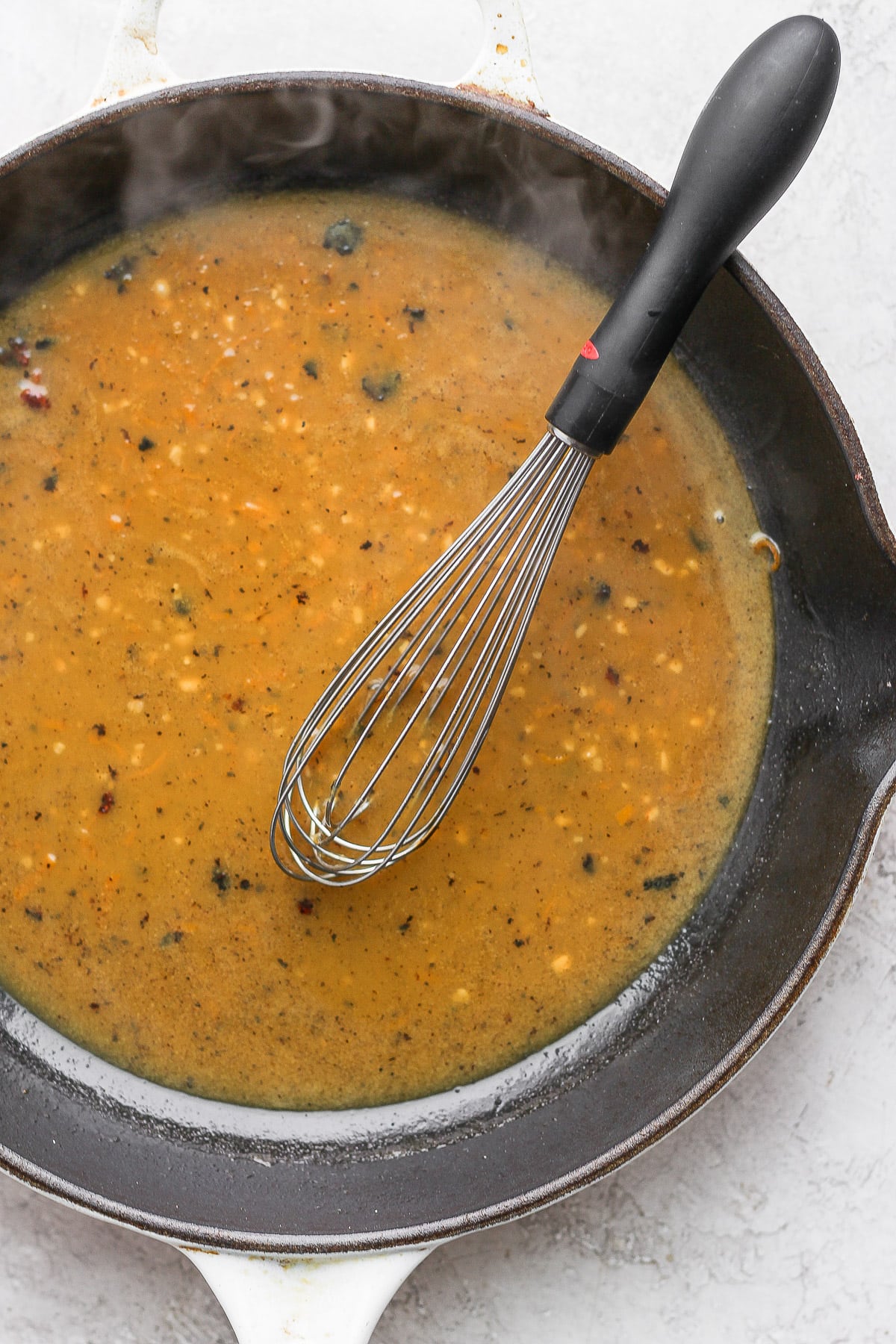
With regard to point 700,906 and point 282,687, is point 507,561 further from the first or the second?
point 700,906

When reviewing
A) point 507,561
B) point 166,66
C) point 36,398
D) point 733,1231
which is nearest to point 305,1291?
point 733,1231

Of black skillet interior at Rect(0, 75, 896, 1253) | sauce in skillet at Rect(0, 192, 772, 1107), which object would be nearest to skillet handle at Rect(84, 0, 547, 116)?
black skillet interior at Rect(0, 75, 896, 1253)

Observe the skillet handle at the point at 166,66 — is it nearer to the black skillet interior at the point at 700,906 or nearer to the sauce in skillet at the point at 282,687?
the black skillet interior at the point at 700,906

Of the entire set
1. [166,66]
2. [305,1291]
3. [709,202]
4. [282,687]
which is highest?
[709,202]

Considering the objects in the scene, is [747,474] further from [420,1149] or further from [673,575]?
[420,1149]

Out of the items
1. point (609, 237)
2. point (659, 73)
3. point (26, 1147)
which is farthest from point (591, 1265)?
point (659, 73)
